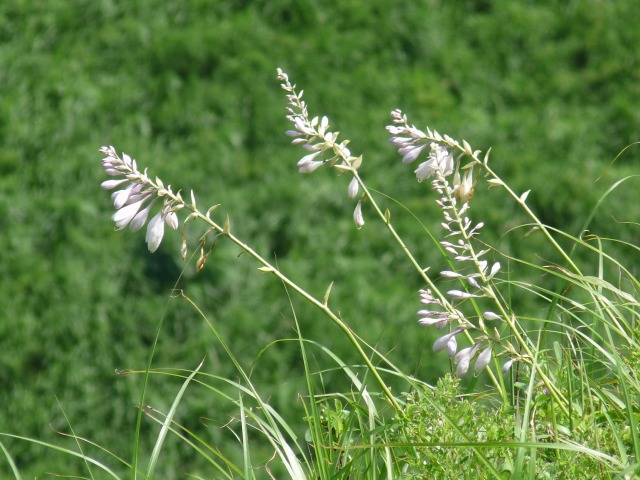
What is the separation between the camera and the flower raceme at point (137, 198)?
61.5 inches

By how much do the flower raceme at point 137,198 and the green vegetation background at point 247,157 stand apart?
2.62m

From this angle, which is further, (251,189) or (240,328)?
(251,189)

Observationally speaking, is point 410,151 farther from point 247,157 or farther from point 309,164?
point 247,157

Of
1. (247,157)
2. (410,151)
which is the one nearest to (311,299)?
(410,151)

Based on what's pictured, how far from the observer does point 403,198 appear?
187 inches

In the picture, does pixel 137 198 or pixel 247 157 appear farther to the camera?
pixel 247 157

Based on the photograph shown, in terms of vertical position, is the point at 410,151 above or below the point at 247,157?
above

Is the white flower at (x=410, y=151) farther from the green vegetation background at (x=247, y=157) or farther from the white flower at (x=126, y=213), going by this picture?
the green vegetation background at (x=247, y=157)

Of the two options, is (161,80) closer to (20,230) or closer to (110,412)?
(20,230)

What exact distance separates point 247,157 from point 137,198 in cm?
331

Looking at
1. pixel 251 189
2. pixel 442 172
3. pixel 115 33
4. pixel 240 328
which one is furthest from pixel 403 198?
pixel 442 172

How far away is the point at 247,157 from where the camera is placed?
4.91 metres

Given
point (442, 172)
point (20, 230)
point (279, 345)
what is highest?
point (442, 172)

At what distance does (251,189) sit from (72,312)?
3.47 ft
